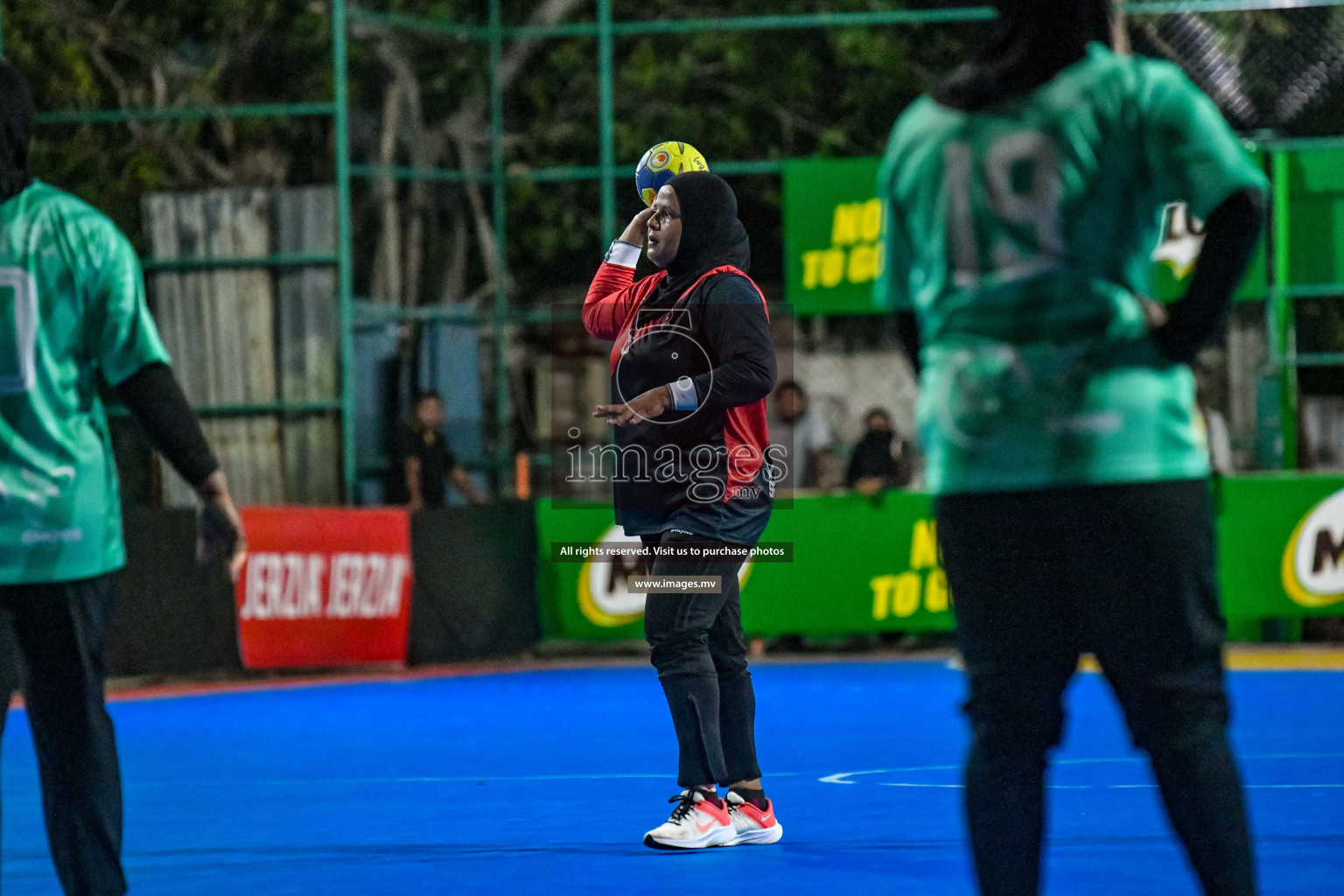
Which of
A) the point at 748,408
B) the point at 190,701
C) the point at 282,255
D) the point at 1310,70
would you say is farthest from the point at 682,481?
the point at 1310,70

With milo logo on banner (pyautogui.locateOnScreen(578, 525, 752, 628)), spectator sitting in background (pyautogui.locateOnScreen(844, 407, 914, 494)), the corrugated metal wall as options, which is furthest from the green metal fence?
spectator sitting in background (pyautogui.locateOnScreen(844, 407, 914, 494))

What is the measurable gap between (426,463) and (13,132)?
1073 centimetres

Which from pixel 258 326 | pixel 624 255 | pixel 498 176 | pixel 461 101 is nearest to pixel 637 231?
pixel 624 255

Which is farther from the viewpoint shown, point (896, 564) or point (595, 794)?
point (896, 564)

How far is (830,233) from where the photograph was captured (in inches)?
609

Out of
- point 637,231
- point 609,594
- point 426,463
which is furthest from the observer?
point 426,463

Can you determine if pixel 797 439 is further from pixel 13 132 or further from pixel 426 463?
pixel 13 132

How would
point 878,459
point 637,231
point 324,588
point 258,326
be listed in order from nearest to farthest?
1. point 637,231
2. point 324,588
3. point 878,459
4. point 258,326

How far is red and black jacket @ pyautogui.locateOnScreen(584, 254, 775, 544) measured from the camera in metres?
6.12

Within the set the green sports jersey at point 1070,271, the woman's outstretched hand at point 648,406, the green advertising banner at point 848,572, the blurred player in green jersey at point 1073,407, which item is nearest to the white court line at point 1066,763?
the woman's outstretched hand at point 648,406

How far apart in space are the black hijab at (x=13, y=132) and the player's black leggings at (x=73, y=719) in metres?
0.88

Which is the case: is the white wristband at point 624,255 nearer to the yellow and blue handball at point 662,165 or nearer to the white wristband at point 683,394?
the yellow and blue handball at point 662,165

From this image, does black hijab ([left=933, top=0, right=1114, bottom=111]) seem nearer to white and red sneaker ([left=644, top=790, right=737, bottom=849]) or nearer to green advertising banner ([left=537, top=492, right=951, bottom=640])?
white and red sneaker ([left=644, top=790, right=737, bottom=849])

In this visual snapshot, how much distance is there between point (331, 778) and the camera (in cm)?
827
